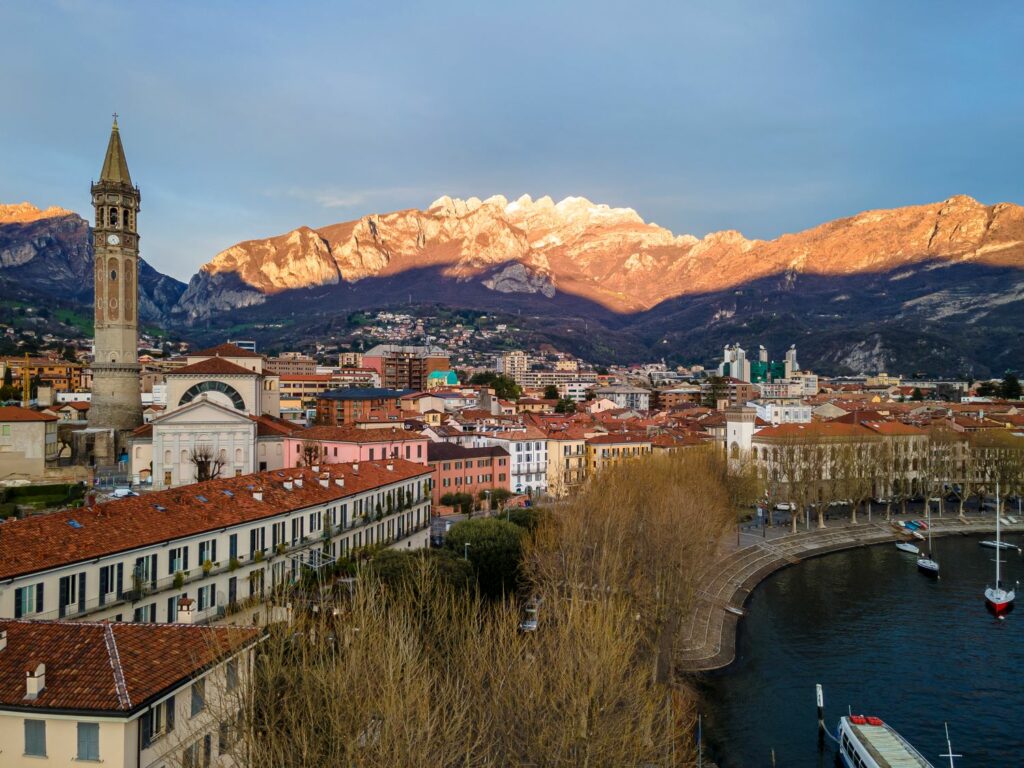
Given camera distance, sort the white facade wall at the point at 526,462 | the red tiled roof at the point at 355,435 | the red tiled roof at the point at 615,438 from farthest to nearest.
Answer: the red tiled roof at the point at 615,438
the white facade wall at the point at 526,462
the red tiled roof at the point at 355,435

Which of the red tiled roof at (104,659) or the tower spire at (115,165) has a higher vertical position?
the tower spire at (115,165)

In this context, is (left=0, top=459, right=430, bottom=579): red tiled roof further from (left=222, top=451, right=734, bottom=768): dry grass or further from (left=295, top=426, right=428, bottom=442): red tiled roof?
(left=295, top=426, right=428, bottom=442): red tiled roof

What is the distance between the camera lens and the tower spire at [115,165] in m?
73.7

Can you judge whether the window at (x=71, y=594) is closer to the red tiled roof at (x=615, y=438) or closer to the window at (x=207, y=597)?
the window at (x=207, y=597)

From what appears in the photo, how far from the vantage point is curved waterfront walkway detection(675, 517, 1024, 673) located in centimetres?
4009

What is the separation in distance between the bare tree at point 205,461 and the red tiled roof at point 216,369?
1069cm

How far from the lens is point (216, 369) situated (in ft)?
229

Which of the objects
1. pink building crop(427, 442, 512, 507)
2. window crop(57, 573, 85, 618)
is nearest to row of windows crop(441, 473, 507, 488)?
pink building crop(427, 442, 512, 507)

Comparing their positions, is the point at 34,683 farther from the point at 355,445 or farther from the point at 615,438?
the point at 615,438

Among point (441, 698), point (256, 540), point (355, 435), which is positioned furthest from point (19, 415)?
point (441, 698)

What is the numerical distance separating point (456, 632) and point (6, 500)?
138 feet

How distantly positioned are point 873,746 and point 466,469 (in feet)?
155

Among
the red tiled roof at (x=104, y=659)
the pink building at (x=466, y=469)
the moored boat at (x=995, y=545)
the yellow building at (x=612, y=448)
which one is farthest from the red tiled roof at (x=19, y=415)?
the moored boat at (x=995, y=545)

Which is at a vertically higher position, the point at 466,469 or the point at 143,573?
the point at 143,573
